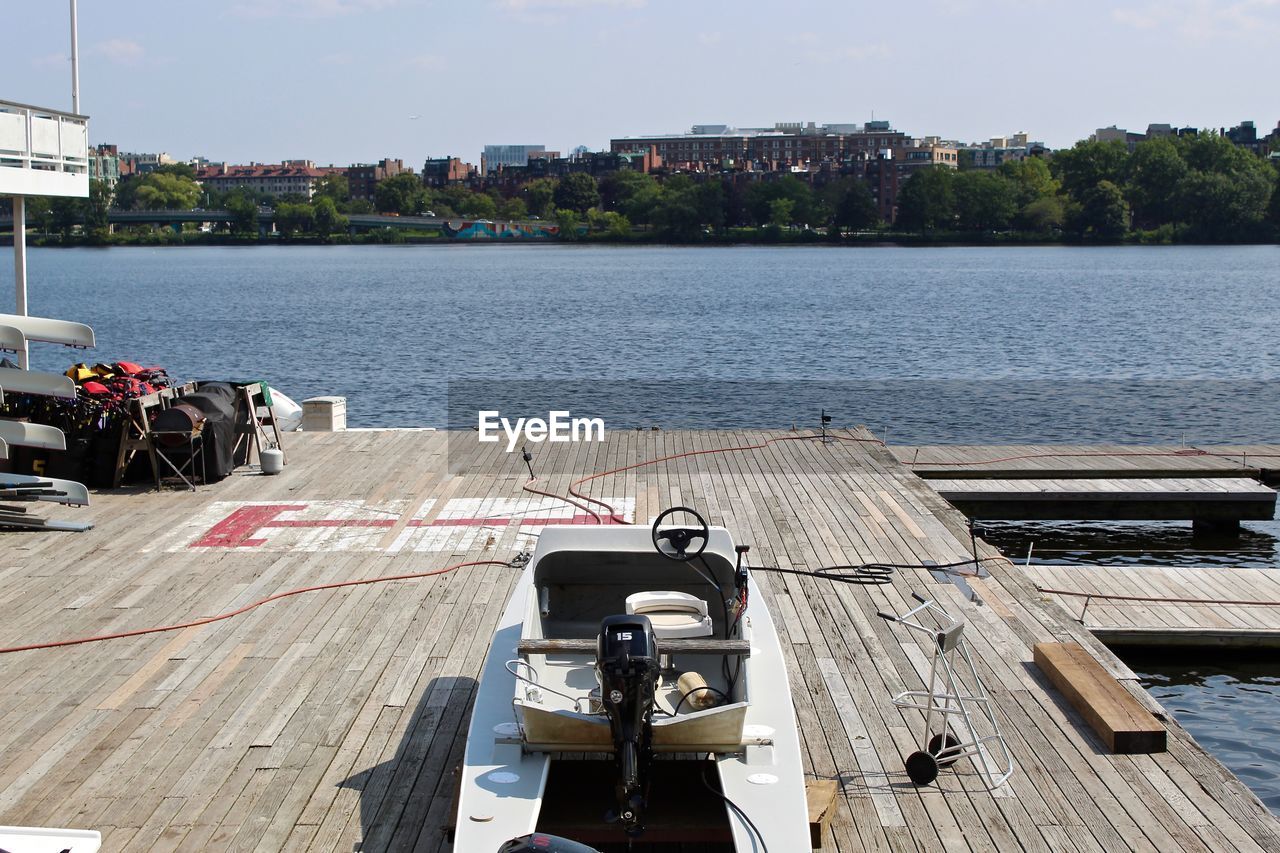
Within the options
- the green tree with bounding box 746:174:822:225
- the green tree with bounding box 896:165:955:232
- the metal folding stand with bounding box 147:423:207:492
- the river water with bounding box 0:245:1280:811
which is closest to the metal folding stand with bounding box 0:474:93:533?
the metal folding stand with bounding box 147:423:207:492

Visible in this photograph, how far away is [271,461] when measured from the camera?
14.8m

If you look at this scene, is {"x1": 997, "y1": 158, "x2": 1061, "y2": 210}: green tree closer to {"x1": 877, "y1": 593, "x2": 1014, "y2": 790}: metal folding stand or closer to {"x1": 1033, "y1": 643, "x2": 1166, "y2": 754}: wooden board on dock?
{"x1": 1033, "y1": 643, "x2": 1166, "y2": 754}: wooden board on dock

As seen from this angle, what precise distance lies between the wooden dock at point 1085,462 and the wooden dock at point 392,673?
3323 millimetres

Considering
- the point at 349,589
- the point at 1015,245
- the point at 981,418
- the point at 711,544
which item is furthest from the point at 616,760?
the point at 1015,245

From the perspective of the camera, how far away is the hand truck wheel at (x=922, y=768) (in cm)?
691

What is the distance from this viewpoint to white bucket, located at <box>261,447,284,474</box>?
14.8 m

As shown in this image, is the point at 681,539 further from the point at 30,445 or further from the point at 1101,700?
the point at 30,445

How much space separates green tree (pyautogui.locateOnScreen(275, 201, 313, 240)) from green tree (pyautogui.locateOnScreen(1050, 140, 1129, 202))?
348 feet

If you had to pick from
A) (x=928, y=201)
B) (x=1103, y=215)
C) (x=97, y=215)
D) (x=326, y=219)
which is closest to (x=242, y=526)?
(x=1103, y=215)

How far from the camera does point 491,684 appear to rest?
6934 millimetres

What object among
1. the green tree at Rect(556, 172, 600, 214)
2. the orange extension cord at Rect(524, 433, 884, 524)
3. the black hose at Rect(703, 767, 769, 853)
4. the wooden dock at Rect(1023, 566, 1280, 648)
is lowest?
the wooden dock at Rect(1023, 566, 1280, 648)

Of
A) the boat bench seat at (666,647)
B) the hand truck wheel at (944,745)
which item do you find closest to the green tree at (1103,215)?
the hand truck wheel at (944,745)

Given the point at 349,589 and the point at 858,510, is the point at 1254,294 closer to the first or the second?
the point at 858,510

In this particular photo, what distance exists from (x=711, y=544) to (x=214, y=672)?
3.51 m
